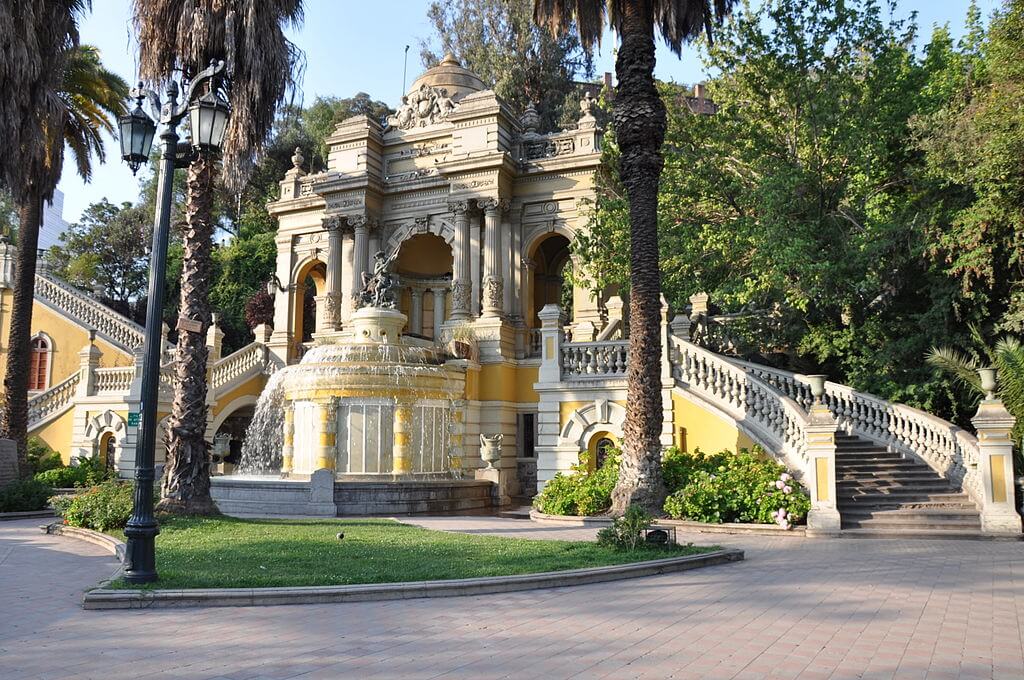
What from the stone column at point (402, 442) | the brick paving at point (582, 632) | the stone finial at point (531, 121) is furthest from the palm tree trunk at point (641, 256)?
the stone finial at point (531, 121)

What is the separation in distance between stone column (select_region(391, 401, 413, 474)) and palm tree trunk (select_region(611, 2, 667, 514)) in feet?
Answer: 19.3

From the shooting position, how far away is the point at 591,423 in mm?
19734

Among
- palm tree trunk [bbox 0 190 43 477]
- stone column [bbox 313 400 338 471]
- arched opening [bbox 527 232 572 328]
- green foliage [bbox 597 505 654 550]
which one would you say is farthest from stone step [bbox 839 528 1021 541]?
palm tree trunk [bbox 0 190 43 477]

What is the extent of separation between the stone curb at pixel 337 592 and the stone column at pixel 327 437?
1119 cm

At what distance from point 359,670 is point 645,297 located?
11.5 meters

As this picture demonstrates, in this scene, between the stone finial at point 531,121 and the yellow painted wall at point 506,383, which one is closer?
the yellow painted wall at point 506,383

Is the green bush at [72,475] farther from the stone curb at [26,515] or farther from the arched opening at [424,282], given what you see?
the arched opening at [424,282]

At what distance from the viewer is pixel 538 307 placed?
31594 millimetres

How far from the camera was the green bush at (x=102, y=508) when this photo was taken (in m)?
13.9

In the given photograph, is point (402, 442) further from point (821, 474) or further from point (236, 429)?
point (236, 429)

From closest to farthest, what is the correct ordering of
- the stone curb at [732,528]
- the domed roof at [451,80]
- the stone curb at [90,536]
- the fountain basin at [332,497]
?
the stone curb at [90,536] → the stone curb at [732,528] → the fountain basin at [332,497] → the domed roof at [451,80]

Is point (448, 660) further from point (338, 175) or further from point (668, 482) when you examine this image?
point (338, 175)

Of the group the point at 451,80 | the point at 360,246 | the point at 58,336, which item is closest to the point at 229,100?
the point at 360,246

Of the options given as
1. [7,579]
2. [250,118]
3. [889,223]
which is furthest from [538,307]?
[7,579]
